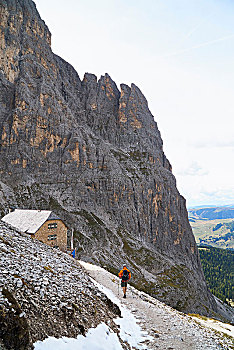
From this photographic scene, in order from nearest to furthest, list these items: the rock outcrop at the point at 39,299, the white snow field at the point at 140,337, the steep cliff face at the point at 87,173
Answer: the rock outcrop at the point at 39,299 < the white snow field at the point at 140,337 < the steep cliff face at the point at 87,173

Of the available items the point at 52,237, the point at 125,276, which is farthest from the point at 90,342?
the point at 52,237

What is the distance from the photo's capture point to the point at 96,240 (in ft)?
350

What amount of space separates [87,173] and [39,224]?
283ft

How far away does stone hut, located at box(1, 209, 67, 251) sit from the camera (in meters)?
48.0

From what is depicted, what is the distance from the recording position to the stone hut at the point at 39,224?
1890 inches

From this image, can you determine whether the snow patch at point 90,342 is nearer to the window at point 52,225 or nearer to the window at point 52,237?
the window at point 52,225

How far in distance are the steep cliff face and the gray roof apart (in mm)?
45795

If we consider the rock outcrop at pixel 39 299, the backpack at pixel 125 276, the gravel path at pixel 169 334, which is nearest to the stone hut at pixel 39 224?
the backpack at pixel 125 276

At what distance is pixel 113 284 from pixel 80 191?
97989 millimetres

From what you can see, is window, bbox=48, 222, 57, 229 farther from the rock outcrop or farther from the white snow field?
the rock outcrop

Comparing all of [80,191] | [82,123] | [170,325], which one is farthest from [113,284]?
[82,123]

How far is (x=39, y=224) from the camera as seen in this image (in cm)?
4850

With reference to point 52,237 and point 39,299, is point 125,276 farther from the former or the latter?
point 52,237

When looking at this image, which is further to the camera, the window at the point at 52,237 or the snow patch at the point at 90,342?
the window at the point at 52,237
